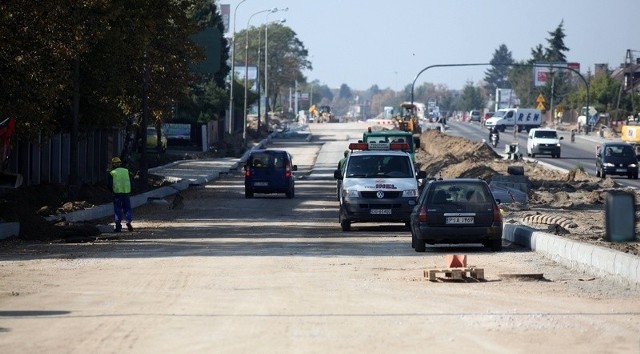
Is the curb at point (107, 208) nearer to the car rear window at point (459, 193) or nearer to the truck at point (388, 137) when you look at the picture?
the truck at point (388, 137)

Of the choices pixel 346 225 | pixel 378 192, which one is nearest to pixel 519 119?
pixel 346 225

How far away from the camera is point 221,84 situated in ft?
381

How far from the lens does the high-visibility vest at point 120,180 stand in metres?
28.6

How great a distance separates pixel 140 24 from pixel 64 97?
5.02 m

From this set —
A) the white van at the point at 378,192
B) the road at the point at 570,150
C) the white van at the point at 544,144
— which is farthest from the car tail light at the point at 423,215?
the white van at the point at 544,144

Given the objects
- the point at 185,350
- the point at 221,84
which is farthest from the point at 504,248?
the point at 221,84

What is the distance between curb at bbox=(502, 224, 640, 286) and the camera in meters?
17.4

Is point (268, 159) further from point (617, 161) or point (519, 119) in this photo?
point (519, 119)

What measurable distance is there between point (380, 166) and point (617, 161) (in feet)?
121

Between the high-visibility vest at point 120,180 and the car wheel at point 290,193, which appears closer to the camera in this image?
the high-visibility vest at point 120,180

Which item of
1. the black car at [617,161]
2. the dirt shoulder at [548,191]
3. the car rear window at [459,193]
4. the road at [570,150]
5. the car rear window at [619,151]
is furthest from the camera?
the road at [570,150]

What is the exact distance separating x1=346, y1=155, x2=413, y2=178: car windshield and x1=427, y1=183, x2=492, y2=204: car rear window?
6.61m

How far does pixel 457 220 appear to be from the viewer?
23016mm

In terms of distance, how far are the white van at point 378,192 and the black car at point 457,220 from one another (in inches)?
232
